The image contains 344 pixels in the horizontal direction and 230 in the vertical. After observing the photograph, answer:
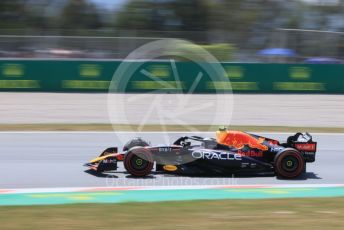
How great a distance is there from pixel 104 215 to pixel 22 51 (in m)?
20.6

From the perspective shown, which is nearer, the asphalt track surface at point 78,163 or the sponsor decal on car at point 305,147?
the asphalt track surface at point 78,163

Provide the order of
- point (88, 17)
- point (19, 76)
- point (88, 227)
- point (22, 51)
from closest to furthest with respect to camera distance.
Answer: point (88, 227)
point (19, 76)
point (22, 51)
point (88, 17)

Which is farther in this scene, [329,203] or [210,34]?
[210,34]

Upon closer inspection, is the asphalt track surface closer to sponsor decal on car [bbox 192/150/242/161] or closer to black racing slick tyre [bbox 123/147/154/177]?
black racing slick tyre [bbox 123/147/154/177]

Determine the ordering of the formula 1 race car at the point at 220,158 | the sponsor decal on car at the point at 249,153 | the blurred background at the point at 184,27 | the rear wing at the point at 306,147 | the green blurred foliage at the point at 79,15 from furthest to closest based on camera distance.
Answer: the green blurred foliage at the point at 79,15 → the blurred background at the point at 184,27 → the rear wing at the point at 306,147 → the sponsor decal on car at the point at 249,153 → the formula 1 race car at the point at 220,158

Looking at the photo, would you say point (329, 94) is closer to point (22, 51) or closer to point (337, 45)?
point (337, 45)

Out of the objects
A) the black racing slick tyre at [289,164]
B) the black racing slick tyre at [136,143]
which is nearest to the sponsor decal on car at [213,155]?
the black racing slick tyre at [289,164]

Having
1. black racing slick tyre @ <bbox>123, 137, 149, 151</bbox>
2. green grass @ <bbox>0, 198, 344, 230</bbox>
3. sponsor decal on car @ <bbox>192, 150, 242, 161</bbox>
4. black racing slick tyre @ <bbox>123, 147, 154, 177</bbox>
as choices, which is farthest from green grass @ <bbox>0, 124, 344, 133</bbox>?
green grass @ <bbox>0, 198, 344, 230</bbox>

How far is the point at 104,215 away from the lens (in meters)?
6.09

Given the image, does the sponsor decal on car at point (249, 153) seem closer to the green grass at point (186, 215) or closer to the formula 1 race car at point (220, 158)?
the formula 1 race car at point (220, 158)

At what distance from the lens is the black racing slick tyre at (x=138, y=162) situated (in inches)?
336

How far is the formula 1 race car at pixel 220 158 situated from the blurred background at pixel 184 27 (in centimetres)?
1619

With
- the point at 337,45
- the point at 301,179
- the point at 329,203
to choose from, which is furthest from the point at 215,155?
the point at 337,45

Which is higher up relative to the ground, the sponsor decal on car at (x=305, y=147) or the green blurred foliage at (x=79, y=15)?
the green blurred foliage at (x=79, y=15)
